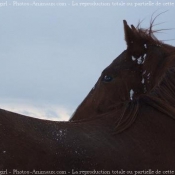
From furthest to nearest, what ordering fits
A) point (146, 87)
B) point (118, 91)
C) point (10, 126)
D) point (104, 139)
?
point (118, 91) → point (146, 87) → point (104, 139) → point (10, 126)

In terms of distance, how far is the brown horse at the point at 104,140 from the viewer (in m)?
2.89

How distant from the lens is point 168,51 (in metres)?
4.48

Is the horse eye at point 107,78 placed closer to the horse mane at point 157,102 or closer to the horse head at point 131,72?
the horse head at point 131,72

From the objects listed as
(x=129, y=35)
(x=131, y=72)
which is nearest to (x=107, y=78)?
(x=131, y=72)

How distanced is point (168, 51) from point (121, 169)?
1.75 metres

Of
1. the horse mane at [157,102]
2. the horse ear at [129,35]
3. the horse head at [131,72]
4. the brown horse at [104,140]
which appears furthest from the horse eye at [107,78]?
the horse mane at [157,102]

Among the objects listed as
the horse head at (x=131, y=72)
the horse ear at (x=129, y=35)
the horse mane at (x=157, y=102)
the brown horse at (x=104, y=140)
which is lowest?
the brown horse at (x=104, y=140)

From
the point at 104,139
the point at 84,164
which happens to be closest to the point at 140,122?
the point at 104,139

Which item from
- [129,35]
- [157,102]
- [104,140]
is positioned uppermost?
[129,35]

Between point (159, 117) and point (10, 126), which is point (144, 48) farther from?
point (10, 126)

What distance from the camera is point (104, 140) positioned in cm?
321

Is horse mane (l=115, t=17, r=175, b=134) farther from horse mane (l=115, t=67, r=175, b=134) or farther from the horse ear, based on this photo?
the horse ear

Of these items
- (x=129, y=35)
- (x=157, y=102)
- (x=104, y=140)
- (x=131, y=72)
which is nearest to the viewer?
(x=104, y=140)

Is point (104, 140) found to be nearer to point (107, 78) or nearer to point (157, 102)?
point (157, 102)
